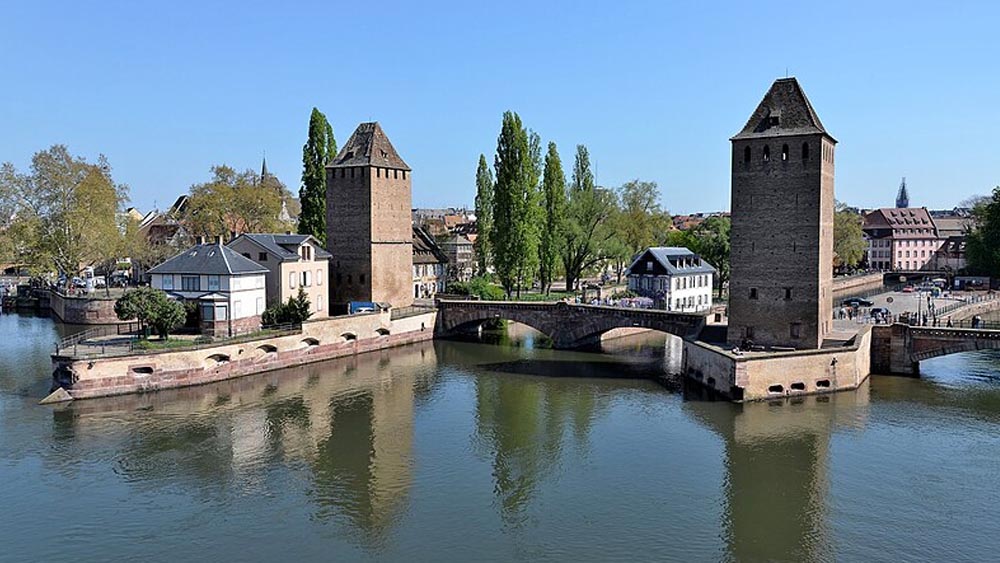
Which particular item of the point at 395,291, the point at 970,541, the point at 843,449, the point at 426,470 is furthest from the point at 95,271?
the point at 970,541

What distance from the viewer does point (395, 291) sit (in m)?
49.9

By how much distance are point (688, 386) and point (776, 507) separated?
1392cm

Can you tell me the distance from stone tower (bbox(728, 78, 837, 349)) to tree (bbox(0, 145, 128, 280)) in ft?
145

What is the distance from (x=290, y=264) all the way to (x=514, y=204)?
15418 millimetres

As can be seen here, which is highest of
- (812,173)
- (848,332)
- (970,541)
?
(812,173)

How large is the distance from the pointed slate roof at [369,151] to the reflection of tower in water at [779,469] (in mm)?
25520


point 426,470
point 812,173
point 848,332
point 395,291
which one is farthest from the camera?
point 395,291

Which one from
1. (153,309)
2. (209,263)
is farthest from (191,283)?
(153,309)

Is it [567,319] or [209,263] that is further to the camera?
[567,319]

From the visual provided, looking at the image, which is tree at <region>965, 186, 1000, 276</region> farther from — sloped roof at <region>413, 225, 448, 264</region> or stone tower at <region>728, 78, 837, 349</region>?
sloped roof at <region>413, 225, 448, 264</region>

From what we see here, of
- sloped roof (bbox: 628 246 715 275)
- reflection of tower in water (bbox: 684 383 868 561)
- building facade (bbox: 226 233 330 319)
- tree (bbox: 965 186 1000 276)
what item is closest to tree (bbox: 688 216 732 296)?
sloped roof (bbox: 628 246 715 275)

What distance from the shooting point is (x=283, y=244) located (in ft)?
149

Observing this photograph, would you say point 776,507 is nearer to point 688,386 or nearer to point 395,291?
point 688,386

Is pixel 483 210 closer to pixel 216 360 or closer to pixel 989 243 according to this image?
pixel 216 360
